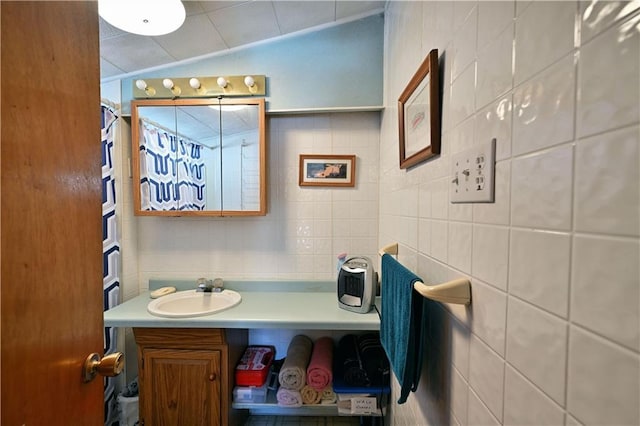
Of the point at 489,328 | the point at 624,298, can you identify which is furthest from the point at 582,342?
the point at 489,328

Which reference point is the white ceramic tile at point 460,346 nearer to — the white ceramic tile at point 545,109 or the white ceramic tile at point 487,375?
the white ceramic tile at point 487,375

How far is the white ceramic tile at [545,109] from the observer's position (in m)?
0.33

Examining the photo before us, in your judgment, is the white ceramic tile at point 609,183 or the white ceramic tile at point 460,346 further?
the white ceramic tile at point 460,346

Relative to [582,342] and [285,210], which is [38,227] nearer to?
[582,342]

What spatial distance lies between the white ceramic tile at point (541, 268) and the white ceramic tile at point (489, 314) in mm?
45

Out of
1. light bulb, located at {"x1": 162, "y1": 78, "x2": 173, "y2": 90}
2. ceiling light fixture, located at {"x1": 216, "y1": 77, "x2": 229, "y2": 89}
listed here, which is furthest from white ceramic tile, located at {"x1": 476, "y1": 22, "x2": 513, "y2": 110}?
light bulb, located at {"x1": 162, "y1": 78, "x2": 173, "y2": 90}

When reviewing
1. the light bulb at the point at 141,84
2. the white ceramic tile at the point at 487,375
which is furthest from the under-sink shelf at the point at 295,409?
the light bulb at the point at 141,84

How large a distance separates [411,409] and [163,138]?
6.18ft

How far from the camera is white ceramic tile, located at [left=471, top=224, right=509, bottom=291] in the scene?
0.45m

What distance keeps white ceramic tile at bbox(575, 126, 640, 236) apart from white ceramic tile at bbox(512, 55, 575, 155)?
1.6 inches

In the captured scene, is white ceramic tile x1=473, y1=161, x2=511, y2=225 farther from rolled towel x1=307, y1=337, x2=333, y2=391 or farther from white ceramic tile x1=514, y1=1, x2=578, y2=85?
rolled towel x1=307, y1=337, x2=333, y2=391

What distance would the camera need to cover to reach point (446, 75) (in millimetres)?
665

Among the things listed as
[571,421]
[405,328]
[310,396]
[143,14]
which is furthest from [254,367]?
[143,14]

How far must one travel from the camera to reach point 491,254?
1.58ft
